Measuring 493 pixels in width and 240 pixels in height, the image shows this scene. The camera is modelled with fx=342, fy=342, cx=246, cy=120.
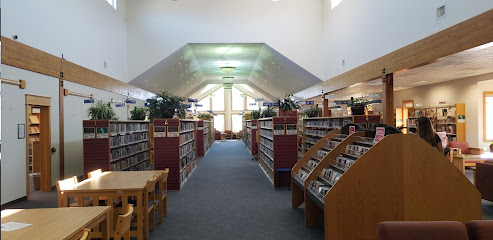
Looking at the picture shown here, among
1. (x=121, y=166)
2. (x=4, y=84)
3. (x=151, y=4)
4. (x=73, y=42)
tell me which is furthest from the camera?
(x=151, y=4)

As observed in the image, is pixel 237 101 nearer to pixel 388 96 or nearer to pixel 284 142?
pixel 388 96

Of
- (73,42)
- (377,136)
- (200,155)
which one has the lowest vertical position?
(200,155)

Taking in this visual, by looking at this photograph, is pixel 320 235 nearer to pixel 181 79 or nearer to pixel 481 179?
pixel 481 179

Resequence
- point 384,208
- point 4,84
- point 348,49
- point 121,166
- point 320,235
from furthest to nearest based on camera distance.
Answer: point 348,49, point 121,166, point 4,84, point 320,235, point 384,208

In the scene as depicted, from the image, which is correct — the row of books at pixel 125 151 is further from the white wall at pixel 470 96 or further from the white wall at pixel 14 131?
the white wall at pixel 470 96

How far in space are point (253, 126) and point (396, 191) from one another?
38.1 ft

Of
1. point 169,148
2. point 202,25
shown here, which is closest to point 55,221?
point 169,148

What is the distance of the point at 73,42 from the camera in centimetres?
962

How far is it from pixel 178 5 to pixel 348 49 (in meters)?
6.82

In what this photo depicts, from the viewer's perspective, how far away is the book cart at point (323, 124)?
7785 mm

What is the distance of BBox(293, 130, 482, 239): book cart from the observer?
12.6ft

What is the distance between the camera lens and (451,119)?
13180 mm

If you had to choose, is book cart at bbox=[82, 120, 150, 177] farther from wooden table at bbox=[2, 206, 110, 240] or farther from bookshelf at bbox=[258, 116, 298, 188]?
wooden table at bbox=[2, 206, 110, 240]

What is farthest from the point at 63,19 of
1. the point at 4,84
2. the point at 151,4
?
the point at 151,4
